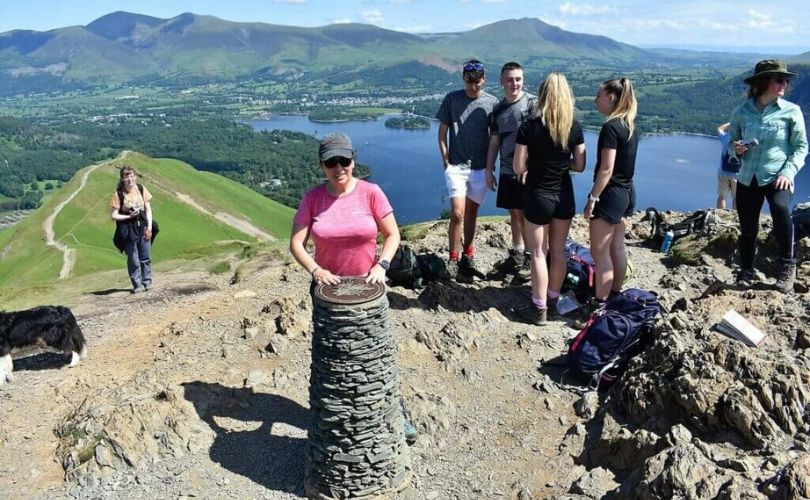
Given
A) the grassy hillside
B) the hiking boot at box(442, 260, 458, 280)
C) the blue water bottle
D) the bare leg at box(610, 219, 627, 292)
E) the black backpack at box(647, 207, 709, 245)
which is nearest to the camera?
the bare leg at box(610, 219, 627, 292)

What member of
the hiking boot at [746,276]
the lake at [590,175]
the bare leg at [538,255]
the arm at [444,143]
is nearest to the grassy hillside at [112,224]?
the lake at [590,175]

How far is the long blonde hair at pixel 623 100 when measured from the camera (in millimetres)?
7832

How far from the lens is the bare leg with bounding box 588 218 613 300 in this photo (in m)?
8.61

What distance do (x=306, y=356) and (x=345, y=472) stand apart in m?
3.19

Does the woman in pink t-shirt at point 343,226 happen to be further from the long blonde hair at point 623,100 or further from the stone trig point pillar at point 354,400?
the long blonde hair at point 623,100

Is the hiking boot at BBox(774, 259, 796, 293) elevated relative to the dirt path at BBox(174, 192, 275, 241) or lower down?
elevated

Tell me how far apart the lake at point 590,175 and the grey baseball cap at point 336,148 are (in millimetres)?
50201

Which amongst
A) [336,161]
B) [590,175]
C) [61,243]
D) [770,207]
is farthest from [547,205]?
[590,175]

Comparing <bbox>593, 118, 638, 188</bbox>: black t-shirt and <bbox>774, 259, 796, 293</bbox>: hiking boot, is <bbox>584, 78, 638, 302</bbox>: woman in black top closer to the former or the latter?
<bbox>593, 118, 638, 188</bbox>: black t-shirt

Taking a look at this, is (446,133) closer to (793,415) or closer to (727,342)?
(727,342)

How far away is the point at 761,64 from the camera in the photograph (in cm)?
792

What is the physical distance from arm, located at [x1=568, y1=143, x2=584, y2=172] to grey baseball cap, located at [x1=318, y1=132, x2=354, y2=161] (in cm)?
366

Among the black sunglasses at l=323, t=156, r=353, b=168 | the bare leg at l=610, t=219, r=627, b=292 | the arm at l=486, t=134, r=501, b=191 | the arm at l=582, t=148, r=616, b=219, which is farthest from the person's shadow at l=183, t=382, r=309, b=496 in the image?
the bare leg at l=610, t=219, r=627, b=292

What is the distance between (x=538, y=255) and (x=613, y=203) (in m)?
1.26
